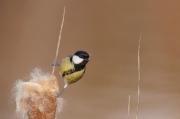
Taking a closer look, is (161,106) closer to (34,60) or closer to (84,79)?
(84,79)

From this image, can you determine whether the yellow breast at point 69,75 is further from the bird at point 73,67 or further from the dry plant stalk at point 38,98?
the dry plant stalk at point 38,98

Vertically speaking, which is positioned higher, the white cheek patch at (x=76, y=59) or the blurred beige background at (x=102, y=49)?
the blurred beige background at (x=102, y=49)

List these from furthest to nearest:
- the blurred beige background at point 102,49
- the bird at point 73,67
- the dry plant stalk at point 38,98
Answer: the blurred beige background at point 102,49, the bird at point 73,67, the dry plant stalk at point 38,98

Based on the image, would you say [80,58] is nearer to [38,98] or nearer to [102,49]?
[38,98]

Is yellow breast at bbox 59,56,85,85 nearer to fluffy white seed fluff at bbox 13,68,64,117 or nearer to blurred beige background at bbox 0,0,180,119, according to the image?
fluffy white seed fluff at bbox 13,68,64,117

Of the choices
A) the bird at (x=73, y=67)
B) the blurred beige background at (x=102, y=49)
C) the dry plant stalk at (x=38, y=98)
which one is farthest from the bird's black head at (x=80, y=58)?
the blurred beige background at (x=102, y=49)

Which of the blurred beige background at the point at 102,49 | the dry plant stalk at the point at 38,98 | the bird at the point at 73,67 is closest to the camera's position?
the dry plant stalk at the point at 38,98

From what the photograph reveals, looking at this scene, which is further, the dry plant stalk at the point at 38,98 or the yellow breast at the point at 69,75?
the yellow breast at the point at 69,75

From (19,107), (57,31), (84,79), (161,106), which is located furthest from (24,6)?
(19,107)

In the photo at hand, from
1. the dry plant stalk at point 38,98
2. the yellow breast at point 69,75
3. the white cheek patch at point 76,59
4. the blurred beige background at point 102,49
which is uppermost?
the blurred beige background at point 102,49
